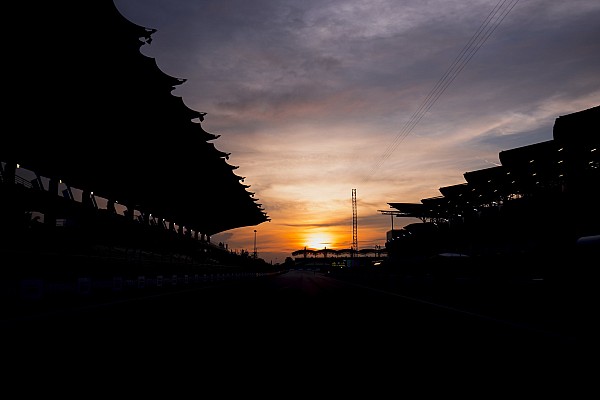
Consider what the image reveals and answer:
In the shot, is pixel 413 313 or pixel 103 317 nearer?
pixel 103 317

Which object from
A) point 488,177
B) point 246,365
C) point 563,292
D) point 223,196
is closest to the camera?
point 246,365

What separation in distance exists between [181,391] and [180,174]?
5999 cm

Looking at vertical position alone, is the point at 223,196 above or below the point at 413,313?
above

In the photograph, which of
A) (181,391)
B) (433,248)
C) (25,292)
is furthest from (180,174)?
(181,391)

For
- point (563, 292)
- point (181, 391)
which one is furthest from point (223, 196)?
point (181, 391)

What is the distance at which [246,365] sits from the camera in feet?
20.5

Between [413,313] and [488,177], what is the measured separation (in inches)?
2344

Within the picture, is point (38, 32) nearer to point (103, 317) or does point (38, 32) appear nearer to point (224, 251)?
point (103, 317)

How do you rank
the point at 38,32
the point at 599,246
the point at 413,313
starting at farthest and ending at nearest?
the point at 38,32 < the point at 413,313 < the point at 599,246

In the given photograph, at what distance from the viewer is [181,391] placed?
16.2 ft

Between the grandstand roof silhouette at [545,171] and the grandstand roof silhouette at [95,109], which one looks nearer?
the grandstand roof silhouette at [95,109]

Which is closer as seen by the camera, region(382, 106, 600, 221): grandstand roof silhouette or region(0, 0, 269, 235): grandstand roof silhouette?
region(0, 0, 269, 235): grandstand roof silhouette

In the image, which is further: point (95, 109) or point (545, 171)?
point (545, 171)

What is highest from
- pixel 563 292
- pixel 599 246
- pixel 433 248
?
pixel 433 248
